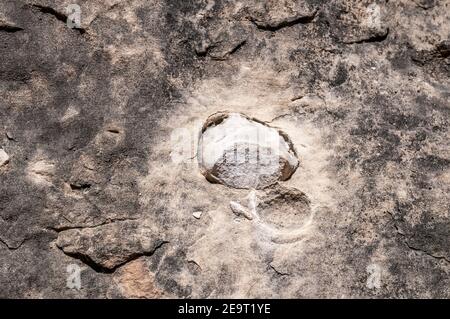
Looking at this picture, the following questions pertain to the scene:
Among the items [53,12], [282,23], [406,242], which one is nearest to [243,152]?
[282,23]

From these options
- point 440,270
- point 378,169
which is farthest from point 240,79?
point 440,270

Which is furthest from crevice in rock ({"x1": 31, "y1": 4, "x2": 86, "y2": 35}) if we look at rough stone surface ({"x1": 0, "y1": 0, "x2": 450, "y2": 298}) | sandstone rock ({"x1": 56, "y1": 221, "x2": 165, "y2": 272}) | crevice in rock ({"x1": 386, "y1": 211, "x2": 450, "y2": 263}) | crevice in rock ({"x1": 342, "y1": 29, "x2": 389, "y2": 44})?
crevice in rock ({"x1": 386, "y1": 211, "x2": 450, "y2": 263})

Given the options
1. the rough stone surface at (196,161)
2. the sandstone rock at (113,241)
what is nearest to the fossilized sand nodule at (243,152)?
the rough stone surface at (196,161)

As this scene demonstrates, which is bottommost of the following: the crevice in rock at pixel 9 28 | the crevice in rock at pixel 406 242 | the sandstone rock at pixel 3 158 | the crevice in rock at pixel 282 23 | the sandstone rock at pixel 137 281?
the sandstone rock at pixel 137 281

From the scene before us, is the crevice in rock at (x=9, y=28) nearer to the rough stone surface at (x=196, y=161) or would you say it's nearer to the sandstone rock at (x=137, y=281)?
the rough stone surface at (x=196, y=161)
